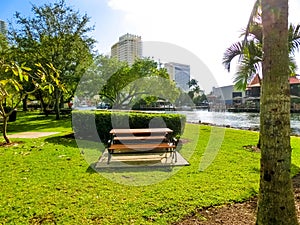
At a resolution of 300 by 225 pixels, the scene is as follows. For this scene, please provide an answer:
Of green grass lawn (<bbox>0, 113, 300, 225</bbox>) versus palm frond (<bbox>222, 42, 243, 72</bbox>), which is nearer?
green grass lawn (<bbox>0, 113, 300, 225</bbox>)

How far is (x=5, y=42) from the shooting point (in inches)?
998

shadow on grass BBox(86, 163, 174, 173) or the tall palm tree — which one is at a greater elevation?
the tall palm tree

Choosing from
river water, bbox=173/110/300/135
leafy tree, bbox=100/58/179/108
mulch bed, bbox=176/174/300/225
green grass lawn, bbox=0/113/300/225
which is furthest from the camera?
leafy tree, bbox=100/58/179/108

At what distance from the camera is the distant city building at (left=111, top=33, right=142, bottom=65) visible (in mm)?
25469

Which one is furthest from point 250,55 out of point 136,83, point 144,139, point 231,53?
point 136,83

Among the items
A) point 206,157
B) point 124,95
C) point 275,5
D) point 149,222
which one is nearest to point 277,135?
point 275,5

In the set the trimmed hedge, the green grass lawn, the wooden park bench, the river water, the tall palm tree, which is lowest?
the river water

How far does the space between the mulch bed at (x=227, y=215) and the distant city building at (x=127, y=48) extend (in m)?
22.3

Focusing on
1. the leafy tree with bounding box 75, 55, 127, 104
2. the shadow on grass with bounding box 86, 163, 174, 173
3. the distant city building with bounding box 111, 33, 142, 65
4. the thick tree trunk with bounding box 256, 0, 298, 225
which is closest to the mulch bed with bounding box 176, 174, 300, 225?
the thick tree trunk with bounding box 256, 0, 298, 225

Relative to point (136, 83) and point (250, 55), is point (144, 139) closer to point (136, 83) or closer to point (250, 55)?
point (250, 55)

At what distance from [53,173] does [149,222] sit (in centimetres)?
292

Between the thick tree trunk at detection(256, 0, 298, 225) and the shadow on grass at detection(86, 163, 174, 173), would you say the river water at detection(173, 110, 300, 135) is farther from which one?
the thick tree trunk at detection(256, 0, 298, 225)

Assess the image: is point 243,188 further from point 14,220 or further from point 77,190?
point 14,220

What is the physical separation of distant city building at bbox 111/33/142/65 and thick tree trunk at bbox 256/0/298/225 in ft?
74.4
